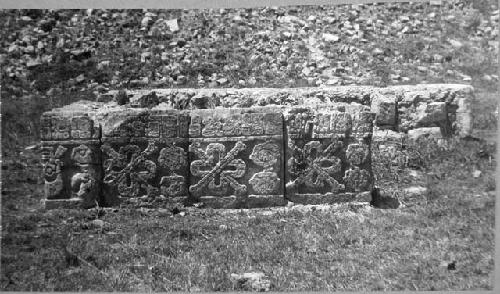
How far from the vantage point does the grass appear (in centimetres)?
628

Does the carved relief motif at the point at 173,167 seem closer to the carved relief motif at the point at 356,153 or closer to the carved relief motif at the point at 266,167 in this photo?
the carved relief motif at the point at 266,167

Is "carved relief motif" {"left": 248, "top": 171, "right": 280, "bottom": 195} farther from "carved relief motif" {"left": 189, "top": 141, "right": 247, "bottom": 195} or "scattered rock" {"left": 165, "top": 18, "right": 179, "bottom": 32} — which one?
"scattered rock" {"left": 165, "top": 18, "right": 179, "bottom": 32}

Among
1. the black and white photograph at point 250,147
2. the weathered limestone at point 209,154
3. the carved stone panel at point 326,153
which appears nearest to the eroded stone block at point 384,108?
the black and white photograph at point 250,147

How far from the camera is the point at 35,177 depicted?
699 centimetres

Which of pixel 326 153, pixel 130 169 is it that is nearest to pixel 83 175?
pixel 130 169

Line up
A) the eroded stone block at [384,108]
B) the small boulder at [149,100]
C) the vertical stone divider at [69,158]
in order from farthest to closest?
the eroded stone block at [384,108]
the small boulder at [149,100]
the vertical stone divider at [69,158]

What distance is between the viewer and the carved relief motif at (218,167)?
689cm

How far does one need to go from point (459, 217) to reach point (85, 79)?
13.1ft

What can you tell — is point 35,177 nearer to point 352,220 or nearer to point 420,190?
point 352,220

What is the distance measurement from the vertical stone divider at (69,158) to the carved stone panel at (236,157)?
975mm

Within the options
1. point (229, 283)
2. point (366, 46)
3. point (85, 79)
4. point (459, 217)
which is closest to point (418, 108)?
point (366, 46)

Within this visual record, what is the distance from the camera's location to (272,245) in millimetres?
6480

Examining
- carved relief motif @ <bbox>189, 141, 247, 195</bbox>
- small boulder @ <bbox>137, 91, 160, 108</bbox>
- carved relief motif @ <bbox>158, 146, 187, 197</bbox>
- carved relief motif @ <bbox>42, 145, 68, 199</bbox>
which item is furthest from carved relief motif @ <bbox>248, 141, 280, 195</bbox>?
carved relief motif @ <bbox>42, 145, 68, 199</bbox>

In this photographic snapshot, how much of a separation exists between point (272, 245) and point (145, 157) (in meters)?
1.53
